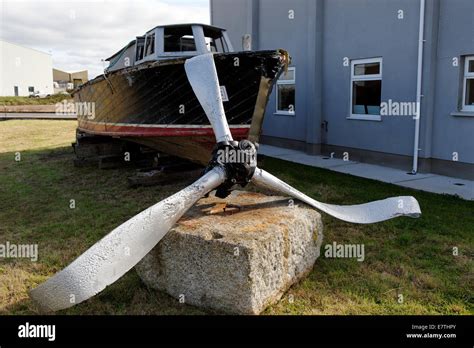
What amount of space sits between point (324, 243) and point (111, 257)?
8.06ft

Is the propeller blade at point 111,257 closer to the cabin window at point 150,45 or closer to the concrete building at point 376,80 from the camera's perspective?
the cabin window at point 150,45

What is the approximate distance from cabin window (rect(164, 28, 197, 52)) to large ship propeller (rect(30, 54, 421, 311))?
354 cm

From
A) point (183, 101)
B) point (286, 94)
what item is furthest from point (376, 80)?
point (183, 101)

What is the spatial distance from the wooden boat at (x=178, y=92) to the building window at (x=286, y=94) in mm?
3679

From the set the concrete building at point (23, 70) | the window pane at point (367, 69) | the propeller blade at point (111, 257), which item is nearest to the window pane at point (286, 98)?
the window pane at point (367, 69)

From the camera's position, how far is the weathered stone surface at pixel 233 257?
3.08 meters

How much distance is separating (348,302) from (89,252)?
1.98m

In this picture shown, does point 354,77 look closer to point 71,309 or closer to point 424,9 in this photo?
point 424,9

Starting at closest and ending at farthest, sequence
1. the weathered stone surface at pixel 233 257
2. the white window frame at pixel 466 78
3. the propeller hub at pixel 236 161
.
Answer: the weathered stone surface at pixel 233 257 < the propeller hub at pixel 236 161 < the white window frame at pixel 466 78

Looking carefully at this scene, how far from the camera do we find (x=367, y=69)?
919cm

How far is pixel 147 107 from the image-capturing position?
679 centimetres

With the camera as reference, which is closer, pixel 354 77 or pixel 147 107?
pixel 147 107

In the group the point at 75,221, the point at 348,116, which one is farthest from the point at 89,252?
the point at 348,116

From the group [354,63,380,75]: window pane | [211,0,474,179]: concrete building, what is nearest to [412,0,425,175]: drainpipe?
[211,0,474,179]: concrete building
